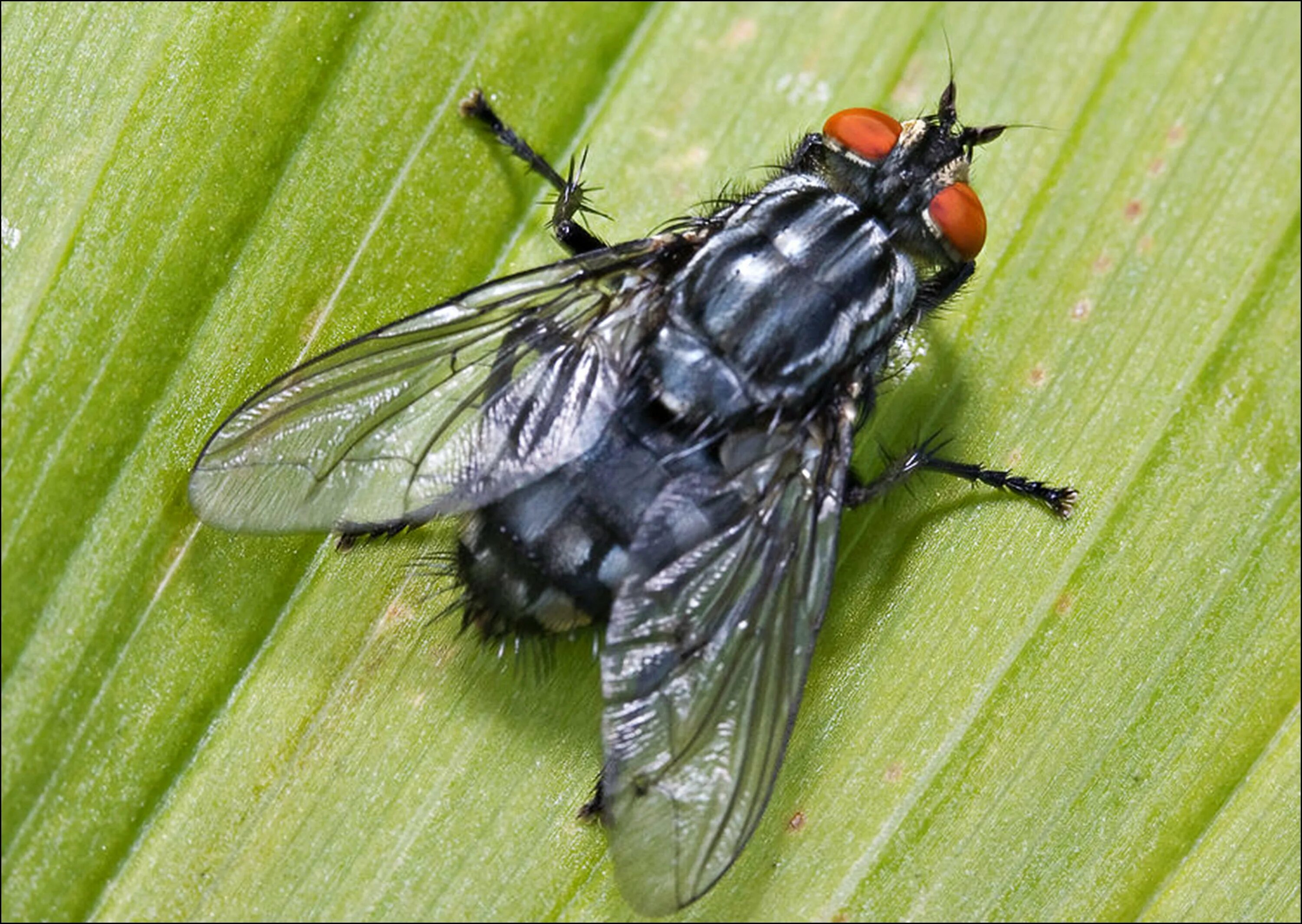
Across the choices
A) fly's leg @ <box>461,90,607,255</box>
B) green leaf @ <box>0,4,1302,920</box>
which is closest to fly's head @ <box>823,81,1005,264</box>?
green leaf @ <box>0,4,1302,920</box>

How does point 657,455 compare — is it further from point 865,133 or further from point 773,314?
point 865,133

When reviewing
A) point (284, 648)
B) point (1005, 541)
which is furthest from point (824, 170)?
point (284, 648)

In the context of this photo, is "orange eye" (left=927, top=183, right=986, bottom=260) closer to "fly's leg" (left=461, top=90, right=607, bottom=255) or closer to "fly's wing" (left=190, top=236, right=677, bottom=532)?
"fly's wing" (left=190, top=236, right=677, bottom=532)

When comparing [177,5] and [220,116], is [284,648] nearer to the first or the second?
[220,116]

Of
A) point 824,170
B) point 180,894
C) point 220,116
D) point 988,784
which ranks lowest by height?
point 180,894

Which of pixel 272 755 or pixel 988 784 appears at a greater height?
pixel 988 784

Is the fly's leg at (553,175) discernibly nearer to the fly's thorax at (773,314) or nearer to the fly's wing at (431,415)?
the fly's wing at (431,415)

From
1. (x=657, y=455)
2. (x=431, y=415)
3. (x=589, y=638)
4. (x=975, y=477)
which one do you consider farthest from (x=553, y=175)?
(x=975, y=477)
